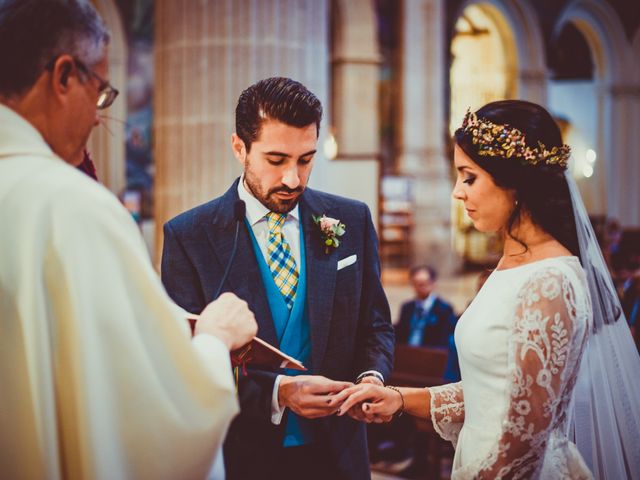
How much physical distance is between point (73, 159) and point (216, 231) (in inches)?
34.9

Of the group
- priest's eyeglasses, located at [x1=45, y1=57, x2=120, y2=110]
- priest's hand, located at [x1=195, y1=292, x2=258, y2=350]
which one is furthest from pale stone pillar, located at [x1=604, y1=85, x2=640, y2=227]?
priest's eyeglasses, located at [x1=45, y1=57, x2=120, y2=110]

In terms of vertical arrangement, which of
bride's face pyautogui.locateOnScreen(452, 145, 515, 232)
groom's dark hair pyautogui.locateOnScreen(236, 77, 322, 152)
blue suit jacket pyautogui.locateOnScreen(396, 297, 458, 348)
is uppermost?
groom's dark hair pyautogui.locateOnScreen(236, 77, 322, 152)

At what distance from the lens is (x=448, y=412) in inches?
94.5

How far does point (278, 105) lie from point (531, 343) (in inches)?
41.7

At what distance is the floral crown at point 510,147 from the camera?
217 centimetres

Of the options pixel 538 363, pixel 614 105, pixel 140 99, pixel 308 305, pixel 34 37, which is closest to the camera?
pixel 34 37

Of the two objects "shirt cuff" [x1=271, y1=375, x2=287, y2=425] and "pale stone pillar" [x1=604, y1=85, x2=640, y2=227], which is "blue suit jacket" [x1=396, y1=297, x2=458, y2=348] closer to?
"shirt cuff" [x1=271, y1=375, x2=287, y2=425]

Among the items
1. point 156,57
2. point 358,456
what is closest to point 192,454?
point 358,456

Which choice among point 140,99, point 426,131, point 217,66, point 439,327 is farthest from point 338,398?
point 140,99

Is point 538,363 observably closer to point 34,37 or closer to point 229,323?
point 229,323

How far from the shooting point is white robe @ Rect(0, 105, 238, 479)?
1389mm

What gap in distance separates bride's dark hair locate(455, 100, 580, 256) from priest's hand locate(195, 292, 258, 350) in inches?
34.4

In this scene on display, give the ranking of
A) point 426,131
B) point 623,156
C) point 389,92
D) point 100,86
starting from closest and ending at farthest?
1. point 100,86
2. point 426,131
3. point 389,92
4. point 623,156

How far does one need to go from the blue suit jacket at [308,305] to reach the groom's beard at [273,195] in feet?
0.31
